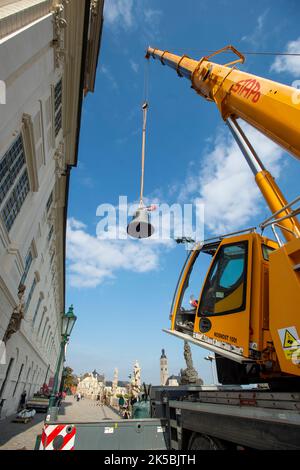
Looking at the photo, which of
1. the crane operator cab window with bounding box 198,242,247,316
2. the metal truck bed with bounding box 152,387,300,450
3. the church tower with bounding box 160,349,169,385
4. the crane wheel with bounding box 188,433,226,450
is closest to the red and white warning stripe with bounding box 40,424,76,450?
the metal truck bed with bounding box 152,387,300,450

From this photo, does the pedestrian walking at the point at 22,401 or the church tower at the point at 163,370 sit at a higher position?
the church tower at the point at 163,370

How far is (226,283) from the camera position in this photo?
4738 millimetres

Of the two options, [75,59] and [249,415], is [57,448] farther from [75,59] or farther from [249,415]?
[75,59]

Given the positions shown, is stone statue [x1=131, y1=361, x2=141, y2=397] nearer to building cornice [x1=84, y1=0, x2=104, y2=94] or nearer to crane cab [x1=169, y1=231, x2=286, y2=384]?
crane cab [x1=169, y1=231, x2=286, y2=384]

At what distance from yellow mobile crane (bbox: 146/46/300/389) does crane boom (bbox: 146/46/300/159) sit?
2 centimetres

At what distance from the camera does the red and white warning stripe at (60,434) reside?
4551 millimetres

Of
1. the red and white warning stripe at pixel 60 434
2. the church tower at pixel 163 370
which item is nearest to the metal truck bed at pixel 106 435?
the red and white warning stripe at pixel 60 434

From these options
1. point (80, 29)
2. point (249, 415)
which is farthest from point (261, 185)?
point (80, 29)

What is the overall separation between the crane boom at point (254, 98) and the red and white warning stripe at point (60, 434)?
19.3ft

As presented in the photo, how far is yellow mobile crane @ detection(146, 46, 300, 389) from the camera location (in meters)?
3.54

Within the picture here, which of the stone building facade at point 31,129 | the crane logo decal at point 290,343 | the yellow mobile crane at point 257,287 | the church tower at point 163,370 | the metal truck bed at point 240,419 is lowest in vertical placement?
the metal truck bed at point 240,419

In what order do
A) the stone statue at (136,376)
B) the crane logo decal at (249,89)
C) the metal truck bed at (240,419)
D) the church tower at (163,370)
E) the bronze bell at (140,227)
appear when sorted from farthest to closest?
the church tower at (163,370) < the stone statue at (136,376) < the bronze bell at (140,227) < the crane logo decal at (249,89) < the metal truck bed at (240,419)

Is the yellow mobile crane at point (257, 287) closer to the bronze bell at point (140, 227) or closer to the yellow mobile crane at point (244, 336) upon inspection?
the yellow mobile crane at point (244, 336)

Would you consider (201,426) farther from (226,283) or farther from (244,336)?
(226,283)
